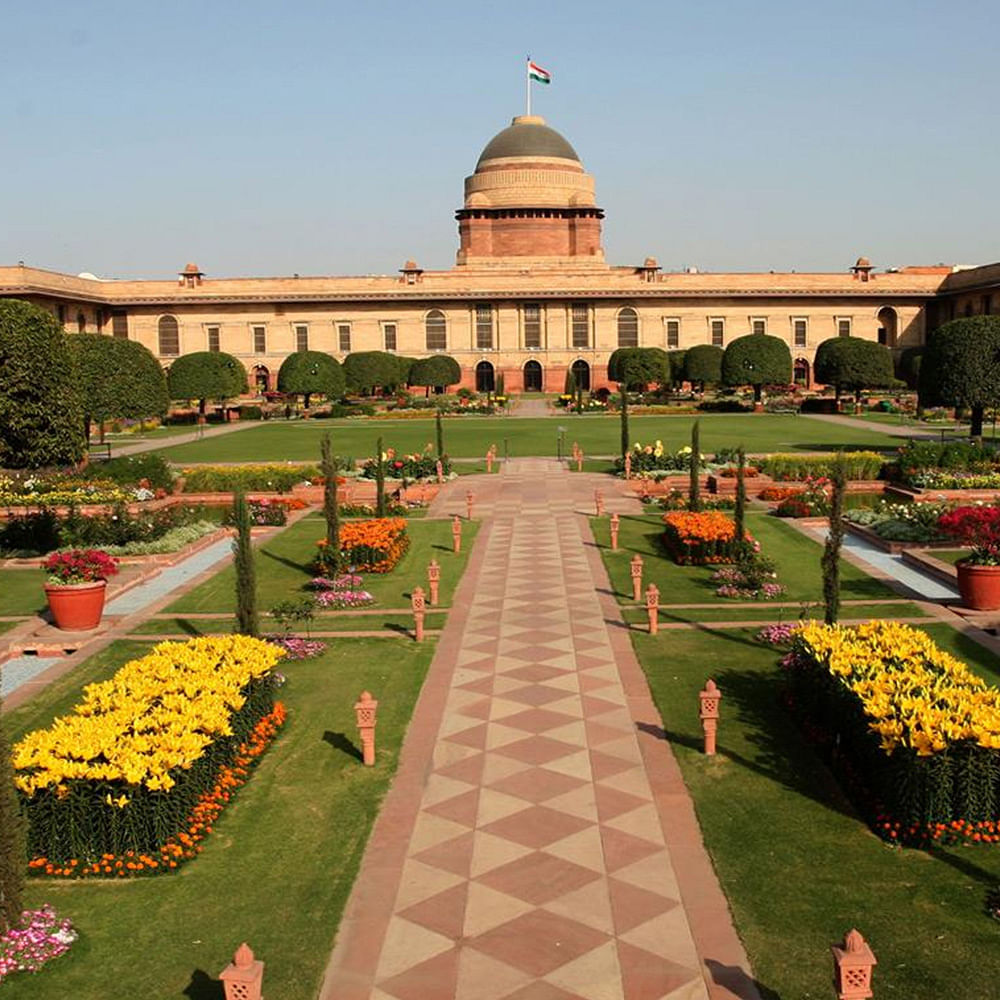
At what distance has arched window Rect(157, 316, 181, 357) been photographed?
84.8 m

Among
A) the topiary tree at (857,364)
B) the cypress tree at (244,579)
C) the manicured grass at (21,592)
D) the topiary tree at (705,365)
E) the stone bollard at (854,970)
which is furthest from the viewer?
the topiary tree at (705,365)

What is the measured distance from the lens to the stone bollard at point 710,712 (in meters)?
11.0

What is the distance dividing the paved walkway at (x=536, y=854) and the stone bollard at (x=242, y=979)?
0.82 metres

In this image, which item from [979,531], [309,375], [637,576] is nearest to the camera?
[979,531]

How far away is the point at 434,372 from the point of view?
7506cm

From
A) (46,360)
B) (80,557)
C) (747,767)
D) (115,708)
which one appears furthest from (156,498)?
(747,767)

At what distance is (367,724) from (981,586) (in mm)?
10229

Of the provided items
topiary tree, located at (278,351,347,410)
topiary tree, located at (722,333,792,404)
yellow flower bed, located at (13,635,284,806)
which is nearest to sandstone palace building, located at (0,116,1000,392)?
topiary tree, located at (278,351,347,410)

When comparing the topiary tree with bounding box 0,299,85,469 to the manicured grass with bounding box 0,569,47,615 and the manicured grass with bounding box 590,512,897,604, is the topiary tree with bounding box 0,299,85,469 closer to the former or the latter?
the manicured grass with bounding box 0,569,47,615

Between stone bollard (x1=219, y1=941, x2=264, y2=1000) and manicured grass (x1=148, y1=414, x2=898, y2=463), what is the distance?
112 feet

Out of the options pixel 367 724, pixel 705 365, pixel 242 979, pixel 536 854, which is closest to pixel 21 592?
pixel 367 724

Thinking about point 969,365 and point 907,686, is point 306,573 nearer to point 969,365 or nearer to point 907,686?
point 907,686

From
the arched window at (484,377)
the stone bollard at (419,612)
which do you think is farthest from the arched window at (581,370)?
the stone bollard at (419,612)

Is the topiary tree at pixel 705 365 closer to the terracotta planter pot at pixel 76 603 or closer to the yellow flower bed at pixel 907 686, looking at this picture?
the terracotta planter pot at pixel 76 603
